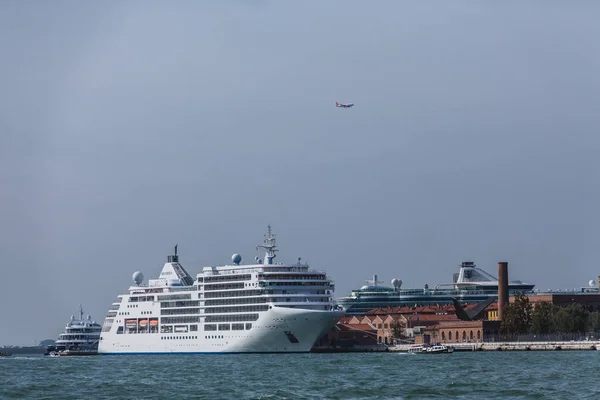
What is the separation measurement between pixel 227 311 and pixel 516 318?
38.7 metres

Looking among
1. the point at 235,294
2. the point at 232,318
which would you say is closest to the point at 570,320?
the point at 235,294

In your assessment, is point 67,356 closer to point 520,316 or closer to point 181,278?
point 181,278

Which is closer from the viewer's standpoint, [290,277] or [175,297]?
[290,277]

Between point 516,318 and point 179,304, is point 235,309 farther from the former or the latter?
point 516,318

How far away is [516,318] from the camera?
164 meters

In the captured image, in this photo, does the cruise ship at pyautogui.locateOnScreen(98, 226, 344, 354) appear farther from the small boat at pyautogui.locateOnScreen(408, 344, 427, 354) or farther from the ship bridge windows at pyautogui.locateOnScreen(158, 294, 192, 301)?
the small boat at pyautogui.locateOnScreen(408, 344, 427, 354)

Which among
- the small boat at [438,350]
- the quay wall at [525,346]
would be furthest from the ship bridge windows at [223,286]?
the quay wall at [525,346]

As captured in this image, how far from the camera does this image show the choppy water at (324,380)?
75.9m

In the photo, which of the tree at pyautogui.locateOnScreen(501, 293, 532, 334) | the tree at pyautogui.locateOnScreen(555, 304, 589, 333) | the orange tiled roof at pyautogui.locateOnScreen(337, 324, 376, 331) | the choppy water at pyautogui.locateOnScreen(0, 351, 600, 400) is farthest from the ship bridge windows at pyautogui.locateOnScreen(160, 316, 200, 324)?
the tree at pyautogui.locateOnScreen(555, 304, 589, 333)

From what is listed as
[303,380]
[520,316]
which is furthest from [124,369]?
[520,316]

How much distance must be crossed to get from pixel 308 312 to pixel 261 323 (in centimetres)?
642

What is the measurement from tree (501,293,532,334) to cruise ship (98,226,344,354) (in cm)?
2531

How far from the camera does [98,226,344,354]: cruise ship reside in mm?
145625

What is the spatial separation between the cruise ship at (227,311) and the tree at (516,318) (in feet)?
83.0
